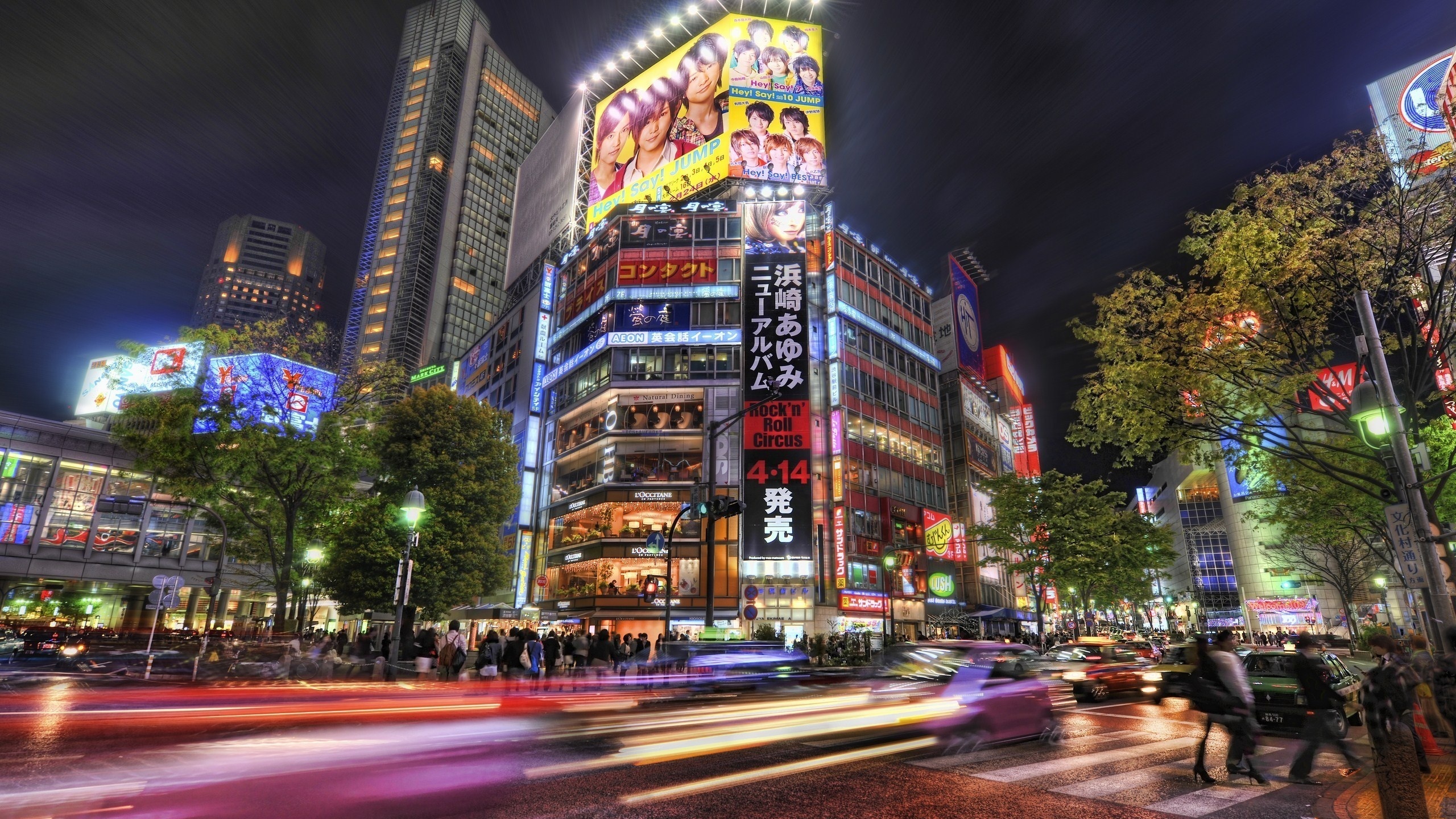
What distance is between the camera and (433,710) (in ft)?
34.8

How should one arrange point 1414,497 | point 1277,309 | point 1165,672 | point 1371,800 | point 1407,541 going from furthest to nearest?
point 1165,672
point 1277,309
point 1407,541
point 1414,497
point 1371,800

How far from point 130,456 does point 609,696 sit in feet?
194

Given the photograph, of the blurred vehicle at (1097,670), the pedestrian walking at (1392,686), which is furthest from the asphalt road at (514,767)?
the blurred vehicle at (1097,670)

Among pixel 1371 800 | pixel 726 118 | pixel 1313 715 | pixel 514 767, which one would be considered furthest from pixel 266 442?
pixel 726 118

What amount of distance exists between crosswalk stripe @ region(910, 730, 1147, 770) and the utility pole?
4967 millimetres

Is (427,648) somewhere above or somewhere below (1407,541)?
below

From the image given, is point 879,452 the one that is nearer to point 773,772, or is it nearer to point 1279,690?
point 1279,690

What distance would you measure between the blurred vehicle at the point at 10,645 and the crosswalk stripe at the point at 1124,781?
34116mm

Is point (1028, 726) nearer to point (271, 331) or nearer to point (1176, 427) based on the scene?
point (1176, 427)

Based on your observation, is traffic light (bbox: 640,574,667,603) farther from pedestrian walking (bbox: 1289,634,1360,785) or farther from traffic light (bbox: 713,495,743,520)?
pedestrian walking (bbox: 1289,634,1360,785)

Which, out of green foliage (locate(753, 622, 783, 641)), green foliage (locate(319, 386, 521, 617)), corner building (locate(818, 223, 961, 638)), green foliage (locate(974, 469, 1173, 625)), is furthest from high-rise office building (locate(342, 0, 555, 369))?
green foliage (locate(974, 469, 1173, 625))

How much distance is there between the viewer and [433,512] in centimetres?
3123

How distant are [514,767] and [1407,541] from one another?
14.6 metres

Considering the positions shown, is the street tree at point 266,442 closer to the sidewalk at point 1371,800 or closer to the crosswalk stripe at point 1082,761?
the crosswalk stripe at point 1082,761
